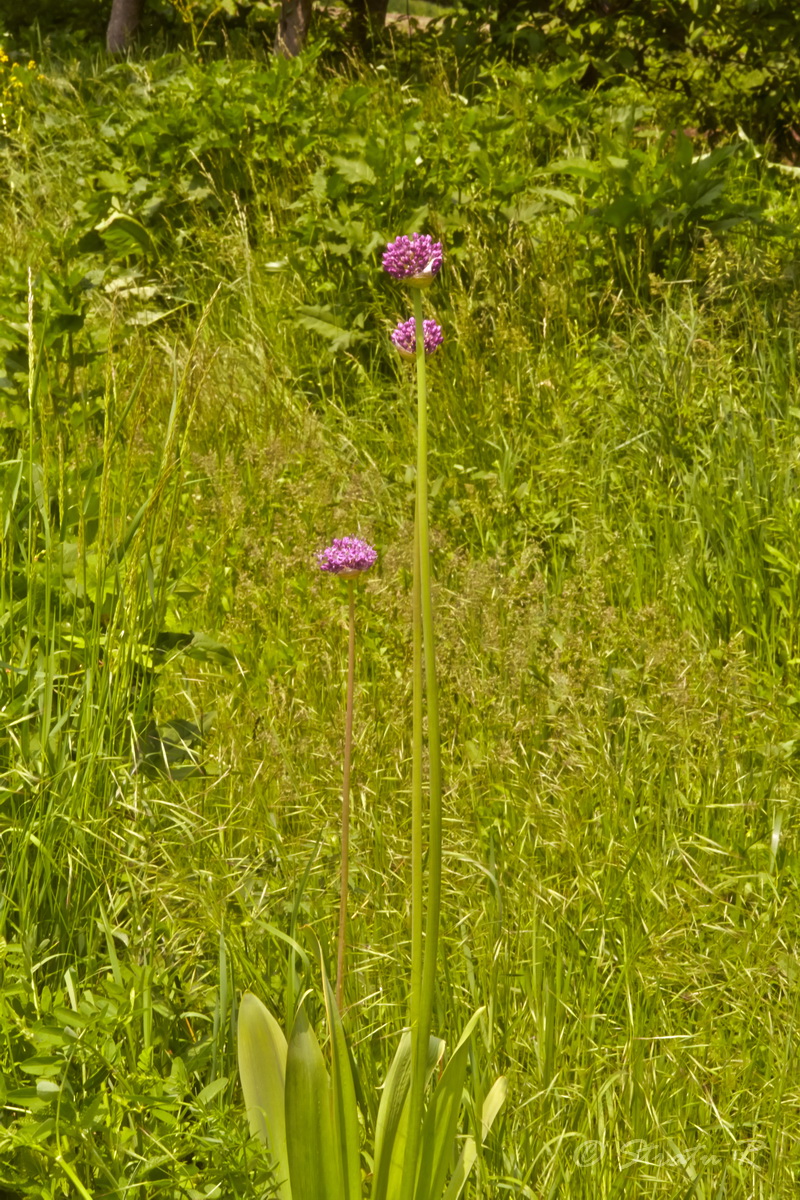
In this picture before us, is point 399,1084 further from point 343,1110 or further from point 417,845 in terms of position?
point 417,845

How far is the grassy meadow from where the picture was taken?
1.63 metres

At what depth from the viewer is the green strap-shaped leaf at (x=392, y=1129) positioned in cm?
137

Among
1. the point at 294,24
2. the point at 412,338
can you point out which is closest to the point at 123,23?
the point at 294,24

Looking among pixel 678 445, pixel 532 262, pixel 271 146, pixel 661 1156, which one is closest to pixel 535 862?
pixel 661 1156

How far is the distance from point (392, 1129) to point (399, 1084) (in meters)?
0.05

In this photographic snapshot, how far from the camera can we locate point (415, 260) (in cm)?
125

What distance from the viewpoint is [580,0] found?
17.9ft

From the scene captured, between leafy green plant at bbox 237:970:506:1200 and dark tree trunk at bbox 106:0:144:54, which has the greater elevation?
dark tree trunk at bbox 106:0:144:54

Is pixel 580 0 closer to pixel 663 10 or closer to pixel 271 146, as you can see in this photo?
pixel 663 10

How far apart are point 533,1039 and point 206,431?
7.57ft

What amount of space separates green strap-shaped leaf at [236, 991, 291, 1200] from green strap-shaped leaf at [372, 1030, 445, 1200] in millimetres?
122

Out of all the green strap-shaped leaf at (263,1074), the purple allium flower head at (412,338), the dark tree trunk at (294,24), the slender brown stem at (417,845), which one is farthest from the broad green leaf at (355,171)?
the green strap-shaped leaf at (263,1074)

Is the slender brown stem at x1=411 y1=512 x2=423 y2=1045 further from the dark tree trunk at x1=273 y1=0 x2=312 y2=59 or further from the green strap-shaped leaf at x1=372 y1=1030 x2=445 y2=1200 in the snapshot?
the dark tree trunk at x1=273 y1=0 x2=312 y2=59

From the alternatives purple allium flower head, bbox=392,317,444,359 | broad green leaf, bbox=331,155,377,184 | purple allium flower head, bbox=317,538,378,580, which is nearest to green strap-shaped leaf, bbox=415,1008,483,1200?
purple allium flower head, bbox=317,538,378,580
